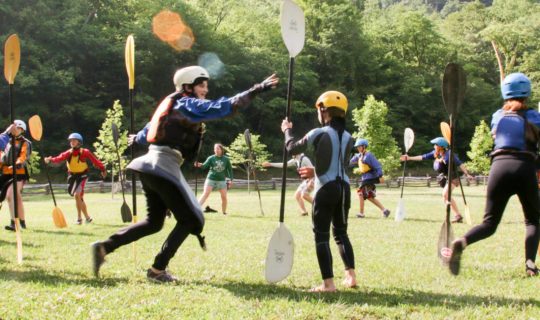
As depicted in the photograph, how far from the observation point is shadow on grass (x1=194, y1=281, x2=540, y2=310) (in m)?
4.23

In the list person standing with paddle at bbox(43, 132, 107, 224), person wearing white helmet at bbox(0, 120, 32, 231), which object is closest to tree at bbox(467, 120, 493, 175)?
person standing with paddle at bbox(43, 132, 107, 224)

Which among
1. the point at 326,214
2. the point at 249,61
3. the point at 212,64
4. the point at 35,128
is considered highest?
the point at 249,61

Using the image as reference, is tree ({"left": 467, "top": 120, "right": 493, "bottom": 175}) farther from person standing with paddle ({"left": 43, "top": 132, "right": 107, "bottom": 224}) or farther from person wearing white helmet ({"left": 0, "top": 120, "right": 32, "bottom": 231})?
person wearing white helmet ({"left": 0, "top": 120, "right": 32, "bottom": 231})

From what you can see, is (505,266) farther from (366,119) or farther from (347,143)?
(366,119)

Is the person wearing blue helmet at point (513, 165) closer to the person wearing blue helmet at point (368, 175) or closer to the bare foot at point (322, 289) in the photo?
the bare foot at point (322, 289)

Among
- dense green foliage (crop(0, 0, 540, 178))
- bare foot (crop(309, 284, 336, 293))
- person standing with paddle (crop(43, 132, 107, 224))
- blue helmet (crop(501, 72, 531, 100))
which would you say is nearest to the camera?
bare foot (crop(309, 284, 336, 293))

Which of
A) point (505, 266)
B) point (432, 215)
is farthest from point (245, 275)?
point (432, 215)

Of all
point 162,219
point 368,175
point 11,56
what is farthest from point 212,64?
point 162,219

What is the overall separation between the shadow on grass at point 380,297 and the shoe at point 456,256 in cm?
46

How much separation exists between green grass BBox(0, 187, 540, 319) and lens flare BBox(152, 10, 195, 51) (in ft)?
135

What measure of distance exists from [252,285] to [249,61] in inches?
A: 1907

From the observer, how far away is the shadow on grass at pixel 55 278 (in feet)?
16.0

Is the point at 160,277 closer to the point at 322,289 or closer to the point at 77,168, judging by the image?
the point at 322,289

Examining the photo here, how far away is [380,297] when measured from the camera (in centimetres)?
447
